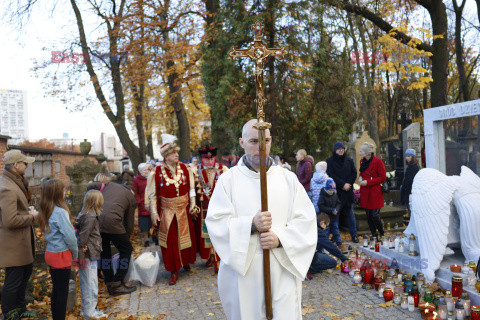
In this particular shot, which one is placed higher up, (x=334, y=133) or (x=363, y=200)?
(x=334, y=133)

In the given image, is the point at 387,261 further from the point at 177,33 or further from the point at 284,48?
the point at 177,33

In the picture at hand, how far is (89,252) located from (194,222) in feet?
7.94

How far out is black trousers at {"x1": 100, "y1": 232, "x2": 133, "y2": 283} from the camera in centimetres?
558

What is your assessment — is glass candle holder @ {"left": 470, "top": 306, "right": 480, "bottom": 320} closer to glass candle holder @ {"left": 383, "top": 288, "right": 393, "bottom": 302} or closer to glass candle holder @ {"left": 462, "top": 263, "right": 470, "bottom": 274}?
glass candle holder @ {"left": 462, "top": 263, "right": 470, "bottom": 274}

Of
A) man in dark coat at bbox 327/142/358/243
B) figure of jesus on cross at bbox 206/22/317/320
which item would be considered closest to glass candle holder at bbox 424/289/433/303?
figure of jesus on cross at bbox 206/22/317/320

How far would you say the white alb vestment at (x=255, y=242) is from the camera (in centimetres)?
263

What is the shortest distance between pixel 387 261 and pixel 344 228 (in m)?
2.98

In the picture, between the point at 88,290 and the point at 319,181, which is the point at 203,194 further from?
the point at 88,290

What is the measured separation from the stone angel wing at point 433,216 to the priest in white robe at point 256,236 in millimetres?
2590

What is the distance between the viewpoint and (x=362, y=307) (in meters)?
4.57

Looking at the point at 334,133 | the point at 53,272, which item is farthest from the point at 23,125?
the point at 53,272

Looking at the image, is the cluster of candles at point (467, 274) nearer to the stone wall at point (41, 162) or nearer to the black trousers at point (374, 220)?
the black trousers at point (374, 220)

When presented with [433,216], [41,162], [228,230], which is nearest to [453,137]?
[433,216]

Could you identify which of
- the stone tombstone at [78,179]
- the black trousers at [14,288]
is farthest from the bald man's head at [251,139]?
the stone tombstone at [78,179]
